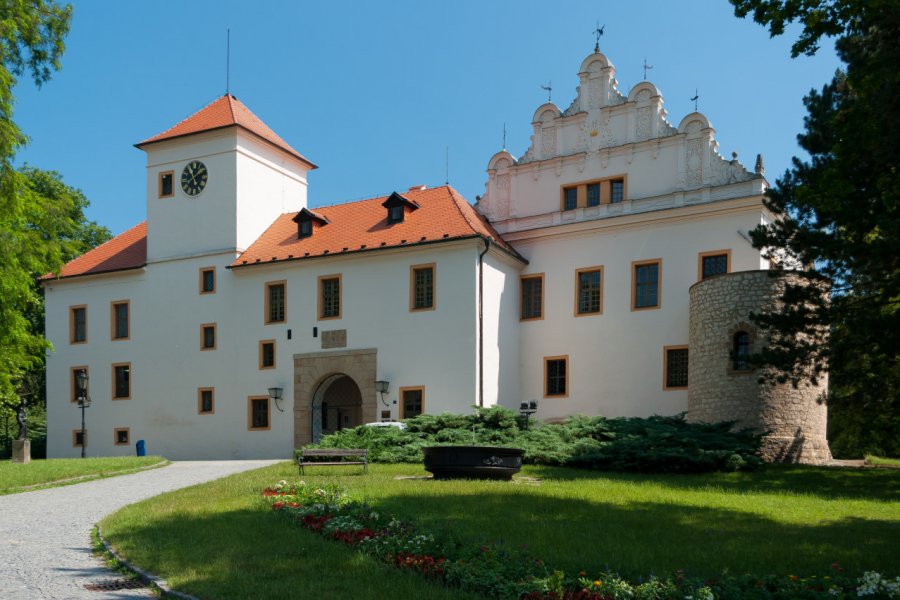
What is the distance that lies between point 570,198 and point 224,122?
1326 centimetres

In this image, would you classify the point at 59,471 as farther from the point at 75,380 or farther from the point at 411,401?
the point at 75,380

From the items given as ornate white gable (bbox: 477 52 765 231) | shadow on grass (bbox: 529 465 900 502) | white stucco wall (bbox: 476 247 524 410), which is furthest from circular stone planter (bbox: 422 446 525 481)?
ornate white gable (bbox: 477 52 765 231)

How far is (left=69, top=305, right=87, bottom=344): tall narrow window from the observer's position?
34.9 m

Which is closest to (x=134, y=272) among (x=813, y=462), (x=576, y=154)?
(x=576, y=154)

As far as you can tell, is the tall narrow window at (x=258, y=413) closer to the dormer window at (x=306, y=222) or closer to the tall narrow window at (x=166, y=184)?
the dormer window at (x=306, y=222)

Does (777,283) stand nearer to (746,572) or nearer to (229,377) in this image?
(746,572)

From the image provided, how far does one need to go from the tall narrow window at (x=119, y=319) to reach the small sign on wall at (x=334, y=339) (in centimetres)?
912

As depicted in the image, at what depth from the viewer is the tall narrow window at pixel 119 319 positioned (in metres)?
34.1

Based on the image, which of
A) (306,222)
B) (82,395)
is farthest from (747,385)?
(82,395)

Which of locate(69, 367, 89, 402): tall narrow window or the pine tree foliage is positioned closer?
the pine tree foliage

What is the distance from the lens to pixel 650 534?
10.7 m

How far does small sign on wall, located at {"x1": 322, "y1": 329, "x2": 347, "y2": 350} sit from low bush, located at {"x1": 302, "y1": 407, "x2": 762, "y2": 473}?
6.33 metres

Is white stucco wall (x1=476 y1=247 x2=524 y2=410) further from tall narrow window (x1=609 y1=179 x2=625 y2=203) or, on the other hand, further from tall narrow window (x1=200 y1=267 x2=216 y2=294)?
tall narrow window (x1=200 y1=267 x2=216 y2=294)

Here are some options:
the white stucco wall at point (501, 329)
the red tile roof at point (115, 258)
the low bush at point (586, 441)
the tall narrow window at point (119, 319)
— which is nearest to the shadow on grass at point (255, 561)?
the low bush at point (586, 441)
